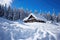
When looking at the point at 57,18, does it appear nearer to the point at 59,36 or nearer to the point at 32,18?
the point at 32,18

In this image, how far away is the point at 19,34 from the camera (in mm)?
7133

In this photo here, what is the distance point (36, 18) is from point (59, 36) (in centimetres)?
2002

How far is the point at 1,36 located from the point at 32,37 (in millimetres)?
1898

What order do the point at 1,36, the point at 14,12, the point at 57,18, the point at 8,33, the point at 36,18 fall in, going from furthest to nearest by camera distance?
1. the point at 57,18
2. the point at 14,12
3. the point at 36,18
4. the point at 8,33
5. the point at 1,36

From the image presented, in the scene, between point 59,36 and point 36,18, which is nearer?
point 59,36

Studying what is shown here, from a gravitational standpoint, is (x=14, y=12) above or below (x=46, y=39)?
above

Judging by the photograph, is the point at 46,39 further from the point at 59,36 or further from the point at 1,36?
the point at 1,36

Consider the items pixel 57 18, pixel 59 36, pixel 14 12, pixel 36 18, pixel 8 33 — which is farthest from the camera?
pixel 57 18

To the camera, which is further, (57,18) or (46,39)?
(57,18)

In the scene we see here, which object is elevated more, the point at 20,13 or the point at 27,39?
the point at 20,13

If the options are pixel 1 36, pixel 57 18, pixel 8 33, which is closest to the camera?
pixel 1 36

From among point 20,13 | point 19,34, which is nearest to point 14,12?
point 20,13

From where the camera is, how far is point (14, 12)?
6694cm

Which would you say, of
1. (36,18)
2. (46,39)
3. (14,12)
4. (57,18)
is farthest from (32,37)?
(57,18)
